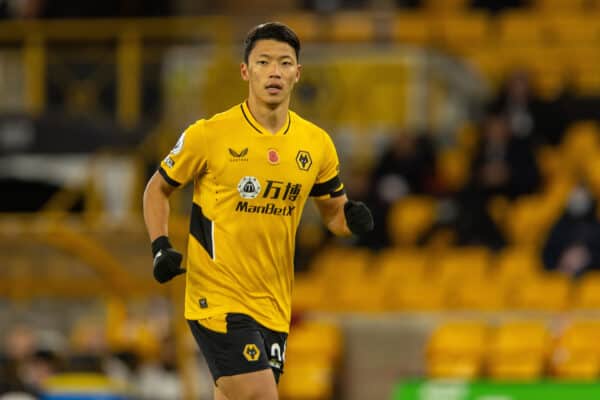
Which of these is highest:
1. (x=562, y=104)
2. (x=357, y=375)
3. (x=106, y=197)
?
(x=562, y=104)

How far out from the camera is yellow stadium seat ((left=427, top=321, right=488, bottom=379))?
48.0 ft

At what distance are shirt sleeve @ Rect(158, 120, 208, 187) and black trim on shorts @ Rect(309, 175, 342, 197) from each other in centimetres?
63

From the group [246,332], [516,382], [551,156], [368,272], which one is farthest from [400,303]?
[246,332]

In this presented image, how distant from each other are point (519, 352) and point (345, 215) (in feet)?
24.0

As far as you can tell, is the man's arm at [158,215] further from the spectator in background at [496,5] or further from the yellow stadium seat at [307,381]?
the spectator in background at [496,5]

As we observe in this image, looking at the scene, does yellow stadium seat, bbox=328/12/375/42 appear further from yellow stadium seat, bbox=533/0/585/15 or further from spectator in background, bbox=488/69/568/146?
spectator in background, bbox=488/69/568/146

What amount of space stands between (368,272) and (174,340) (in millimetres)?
3323

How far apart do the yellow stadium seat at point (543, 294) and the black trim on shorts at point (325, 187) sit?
8.17 meters

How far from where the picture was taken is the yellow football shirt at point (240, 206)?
7215 mm

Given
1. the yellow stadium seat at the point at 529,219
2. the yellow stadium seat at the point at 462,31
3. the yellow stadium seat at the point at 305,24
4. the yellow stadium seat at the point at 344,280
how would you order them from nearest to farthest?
the yellow stadium seat at the point at 344,280 < the yellow stadium seat at the point at 529,219 < the yellow stadium seat at the point at 305,24 < the yellow stadium seat at the point at 462,31

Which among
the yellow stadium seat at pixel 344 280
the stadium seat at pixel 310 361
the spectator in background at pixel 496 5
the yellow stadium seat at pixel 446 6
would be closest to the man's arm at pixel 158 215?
the stadium seat at pixel 310 361

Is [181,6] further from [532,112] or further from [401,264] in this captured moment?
[401,264]

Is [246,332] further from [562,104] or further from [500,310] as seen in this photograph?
[562,104]

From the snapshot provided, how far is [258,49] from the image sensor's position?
711cm
